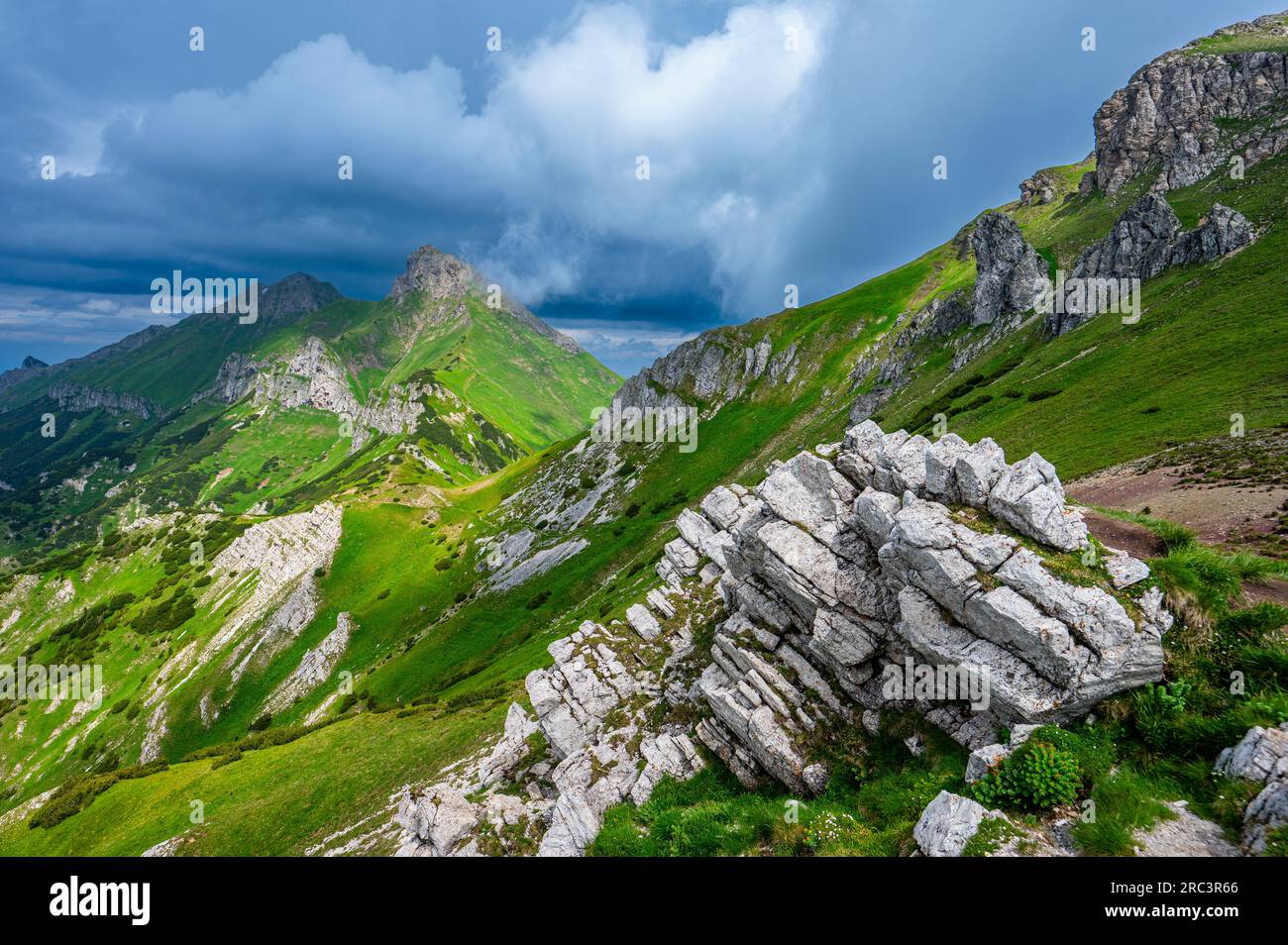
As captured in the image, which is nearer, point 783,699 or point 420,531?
point 783,699

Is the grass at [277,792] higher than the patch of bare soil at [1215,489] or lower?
lower

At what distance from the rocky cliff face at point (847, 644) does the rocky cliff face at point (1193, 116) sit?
166m

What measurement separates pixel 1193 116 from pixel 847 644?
22001 cm

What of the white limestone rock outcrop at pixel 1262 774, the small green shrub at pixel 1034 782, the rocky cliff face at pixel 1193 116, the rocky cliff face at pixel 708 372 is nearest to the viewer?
the white limestone rock outcrop at pixel 1262 774

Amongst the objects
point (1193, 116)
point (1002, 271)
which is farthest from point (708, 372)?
point (1193, 116)

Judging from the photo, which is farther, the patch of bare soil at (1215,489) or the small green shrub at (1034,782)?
the patch of bare soil at (1215,489)

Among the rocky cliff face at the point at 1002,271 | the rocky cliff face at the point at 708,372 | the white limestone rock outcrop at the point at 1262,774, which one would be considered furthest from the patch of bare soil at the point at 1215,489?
the rocky cliff face at the point at 708,372

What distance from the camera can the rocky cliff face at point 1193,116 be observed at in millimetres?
123938

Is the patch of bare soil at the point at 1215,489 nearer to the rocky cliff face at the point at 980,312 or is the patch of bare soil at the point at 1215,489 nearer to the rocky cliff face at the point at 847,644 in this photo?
the rocky cliff face at the point at 847,644

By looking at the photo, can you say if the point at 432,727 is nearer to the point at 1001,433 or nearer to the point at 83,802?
the point at 83,802

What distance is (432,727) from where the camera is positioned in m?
46.7

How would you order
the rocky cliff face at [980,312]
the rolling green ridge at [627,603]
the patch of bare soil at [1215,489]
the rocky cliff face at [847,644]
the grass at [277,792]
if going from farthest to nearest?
the rocky cliff face at [980,312] → the grass at [277,792] → the patch of bare soil at [1215,489] → the rocky cliff face at [847,644] → the rolling green ridge at [627,603]

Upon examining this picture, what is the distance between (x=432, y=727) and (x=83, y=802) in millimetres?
47252
